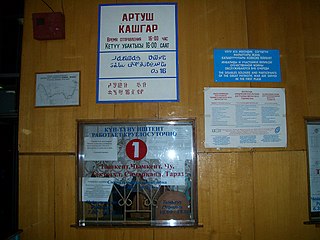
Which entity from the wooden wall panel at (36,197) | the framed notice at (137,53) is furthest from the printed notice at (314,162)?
the wooden wall panel at (36,197)

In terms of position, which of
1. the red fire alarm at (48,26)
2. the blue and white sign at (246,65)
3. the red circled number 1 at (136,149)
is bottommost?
the red circled number 1 at (136,149)

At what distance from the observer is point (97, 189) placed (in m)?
2.75

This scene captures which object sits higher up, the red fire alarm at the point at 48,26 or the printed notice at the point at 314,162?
the red fire alarm at the point at 48,26

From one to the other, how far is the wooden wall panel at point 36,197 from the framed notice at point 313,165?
3.22 metres

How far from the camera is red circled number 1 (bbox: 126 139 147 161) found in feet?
9.09

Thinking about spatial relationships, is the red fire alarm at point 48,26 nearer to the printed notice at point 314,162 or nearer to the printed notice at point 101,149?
the printed notice at point 101,149

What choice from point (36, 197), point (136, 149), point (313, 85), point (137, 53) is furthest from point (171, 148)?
point (313, 85)

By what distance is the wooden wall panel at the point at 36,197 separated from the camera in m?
2.75

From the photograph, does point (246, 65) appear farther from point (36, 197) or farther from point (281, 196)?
point (36, 197)

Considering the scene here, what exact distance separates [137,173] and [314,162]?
2227mm

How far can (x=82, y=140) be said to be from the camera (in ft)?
9.25

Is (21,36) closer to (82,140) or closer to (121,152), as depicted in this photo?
(82,140)

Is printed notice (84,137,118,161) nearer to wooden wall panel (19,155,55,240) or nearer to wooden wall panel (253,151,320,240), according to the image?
wooden wall panel (19,155,55,240)

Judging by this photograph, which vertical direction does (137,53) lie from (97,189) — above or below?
above
